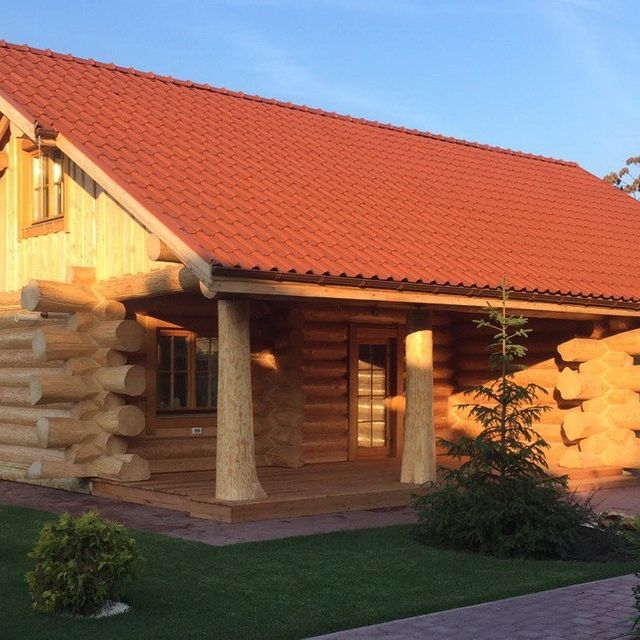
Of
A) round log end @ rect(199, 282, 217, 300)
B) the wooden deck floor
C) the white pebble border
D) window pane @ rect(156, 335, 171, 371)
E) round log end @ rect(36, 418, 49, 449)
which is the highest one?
round log end @ rect(199, 282, 217, 300)

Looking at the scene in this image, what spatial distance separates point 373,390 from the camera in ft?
54.8

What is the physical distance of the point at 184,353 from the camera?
14.5 m

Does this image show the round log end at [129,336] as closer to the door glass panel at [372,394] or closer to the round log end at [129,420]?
the round log end at [129,420]

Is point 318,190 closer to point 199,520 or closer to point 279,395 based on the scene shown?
point 279,395

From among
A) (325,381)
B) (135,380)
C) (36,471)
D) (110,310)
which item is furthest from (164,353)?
(325,381)

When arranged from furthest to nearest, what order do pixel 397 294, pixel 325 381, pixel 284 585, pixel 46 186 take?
pixel 325 381, pixel 46 186, pixel 397 294, pixel 284 585

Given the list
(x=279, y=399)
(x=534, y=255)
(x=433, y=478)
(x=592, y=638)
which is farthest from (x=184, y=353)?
(x=592, y=638)

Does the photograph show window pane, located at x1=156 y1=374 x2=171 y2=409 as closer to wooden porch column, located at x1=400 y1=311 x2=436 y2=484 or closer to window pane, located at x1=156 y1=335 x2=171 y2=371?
window pane, located at x1=156 y1=335 x2=171 y2=371

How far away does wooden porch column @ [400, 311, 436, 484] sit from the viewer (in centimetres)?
1298

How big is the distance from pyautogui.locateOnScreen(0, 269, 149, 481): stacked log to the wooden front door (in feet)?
13.4

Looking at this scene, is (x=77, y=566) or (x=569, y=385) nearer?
(x=77, y=566)

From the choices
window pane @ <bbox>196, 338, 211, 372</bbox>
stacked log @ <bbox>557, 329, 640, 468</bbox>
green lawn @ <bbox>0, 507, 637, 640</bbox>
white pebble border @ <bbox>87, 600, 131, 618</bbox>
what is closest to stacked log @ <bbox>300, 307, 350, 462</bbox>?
window pane @ <bbox>196, 338, 211, 372</bbox>

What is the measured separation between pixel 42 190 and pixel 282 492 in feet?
19.1

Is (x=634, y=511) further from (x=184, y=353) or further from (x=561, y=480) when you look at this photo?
(x=184, y=353)
